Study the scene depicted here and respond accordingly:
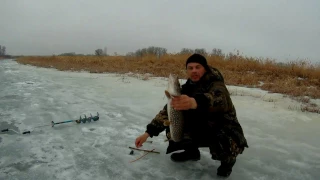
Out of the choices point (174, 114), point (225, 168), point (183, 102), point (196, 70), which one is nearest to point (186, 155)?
point (225, 168)

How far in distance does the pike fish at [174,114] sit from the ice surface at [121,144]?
45 centimetres

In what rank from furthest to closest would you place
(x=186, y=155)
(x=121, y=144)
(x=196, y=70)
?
(x=121, y=144), (x=186, y=155), (x=196, y=70)

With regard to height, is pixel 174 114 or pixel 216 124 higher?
pixel 174 114

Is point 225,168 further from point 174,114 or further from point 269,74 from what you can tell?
point 269,74

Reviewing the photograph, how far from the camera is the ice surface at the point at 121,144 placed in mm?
2801

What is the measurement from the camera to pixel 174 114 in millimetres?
2531

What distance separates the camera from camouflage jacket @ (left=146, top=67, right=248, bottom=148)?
7.96ft

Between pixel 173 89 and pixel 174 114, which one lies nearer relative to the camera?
pixel 173 89

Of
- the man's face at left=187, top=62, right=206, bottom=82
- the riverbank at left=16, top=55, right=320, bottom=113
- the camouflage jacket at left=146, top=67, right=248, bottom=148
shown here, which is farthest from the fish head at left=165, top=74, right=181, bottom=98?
the riverbank at left=16, top=55, right=320, bottom=113

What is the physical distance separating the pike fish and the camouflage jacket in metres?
0.15

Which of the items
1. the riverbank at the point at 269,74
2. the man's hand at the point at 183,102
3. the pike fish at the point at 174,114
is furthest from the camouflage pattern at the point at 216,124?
the riverbank at the point at 269,74

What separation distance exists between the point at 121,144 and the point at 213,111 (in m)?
1.54

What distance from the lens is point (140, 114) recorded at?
5195 millimetres

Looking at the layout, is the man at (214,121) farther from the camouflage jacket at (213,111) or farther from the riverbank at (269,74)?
the riverbank at (269,74)
